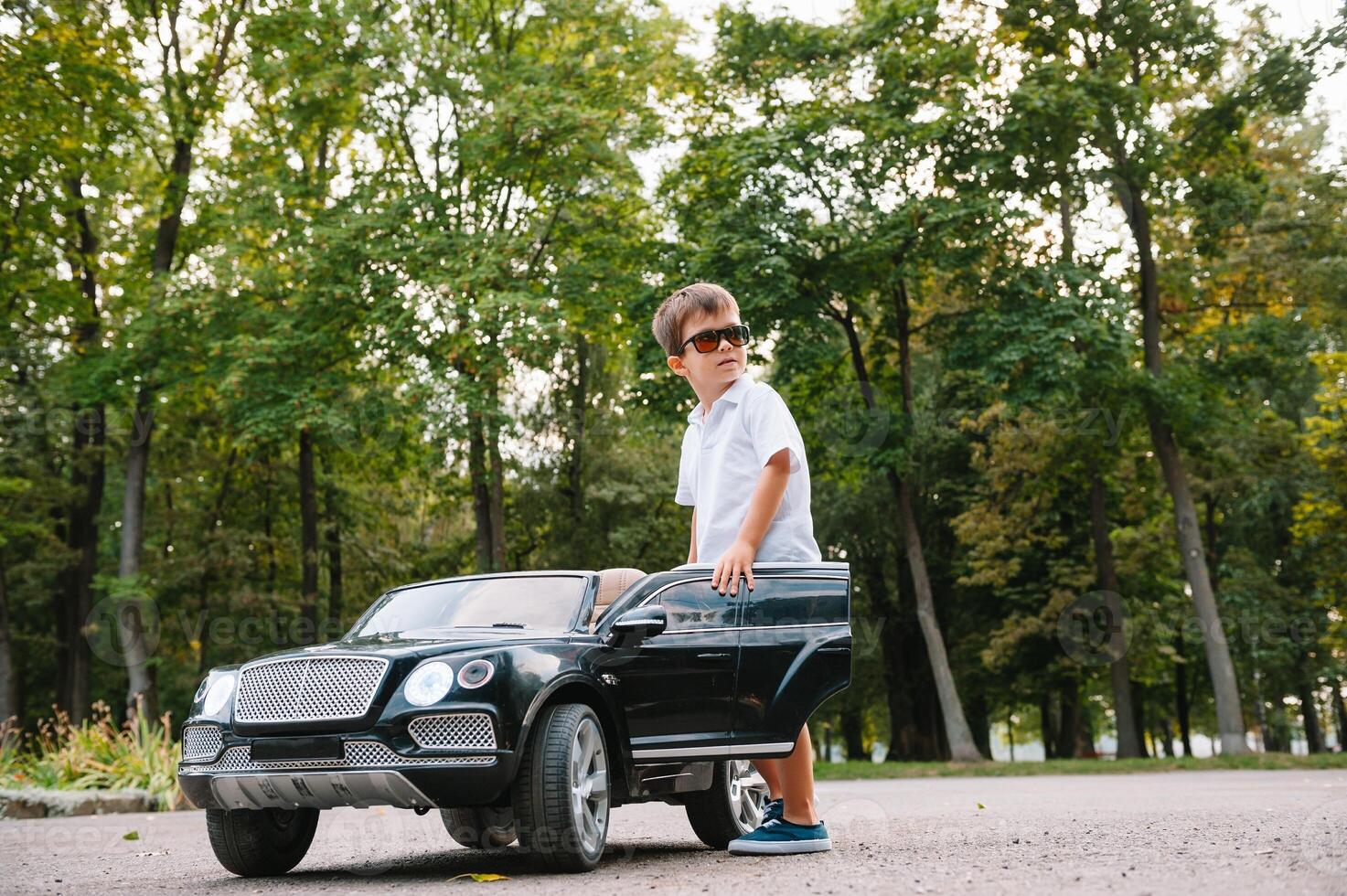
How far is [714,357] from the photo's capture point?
6035 mm

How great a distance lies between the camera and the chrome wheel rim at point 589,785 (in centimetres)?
543

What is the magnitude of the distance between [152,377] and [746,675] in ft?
65.3

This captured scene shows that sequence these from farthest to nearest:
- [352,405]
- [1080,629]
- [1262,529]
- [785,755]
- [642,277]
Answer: [1262,529] < [1080,629] < [642,277] < [352,405] < [785,755]

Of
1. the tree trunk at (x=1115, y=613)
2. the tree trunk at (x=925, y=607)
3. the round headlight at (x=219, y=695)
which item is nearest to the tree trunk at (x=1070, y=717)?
the tree trunk at (x=1115, y=613)

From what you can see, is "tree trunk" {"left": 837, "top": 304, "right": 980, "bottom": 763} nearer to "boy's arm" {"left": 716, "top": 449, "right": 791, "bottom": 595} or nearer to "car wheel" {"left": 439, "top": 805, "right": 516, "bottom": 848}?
"car wheel" {"left": 439, "top": 805, "right": 516, "bottom": 848}

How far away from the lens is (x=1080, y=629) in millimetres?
30031

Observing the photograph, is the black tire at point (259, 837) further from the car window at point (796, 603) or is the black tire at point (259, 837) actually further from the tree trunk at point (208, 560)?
the tree trunk at point (208, 560)

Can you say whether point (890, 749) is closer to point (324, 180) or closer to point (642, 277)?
point (642, 277)

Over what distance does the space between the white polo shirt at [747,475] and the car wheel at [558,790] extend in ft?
3.44

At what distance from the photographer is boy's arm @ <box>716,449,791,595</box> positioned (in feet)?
18.6

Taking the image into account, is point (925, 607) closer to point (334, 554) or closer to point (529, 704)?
point (334, 554)

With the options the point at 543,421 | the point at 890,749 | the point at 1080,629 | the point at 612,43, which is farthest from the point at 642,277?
the point at 890,749

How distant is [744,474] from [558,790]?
1.61 metres

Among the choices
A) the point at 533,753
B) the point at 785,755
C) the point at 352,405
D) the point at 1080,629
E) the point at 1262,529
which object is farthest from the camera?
the point at 1262,529
